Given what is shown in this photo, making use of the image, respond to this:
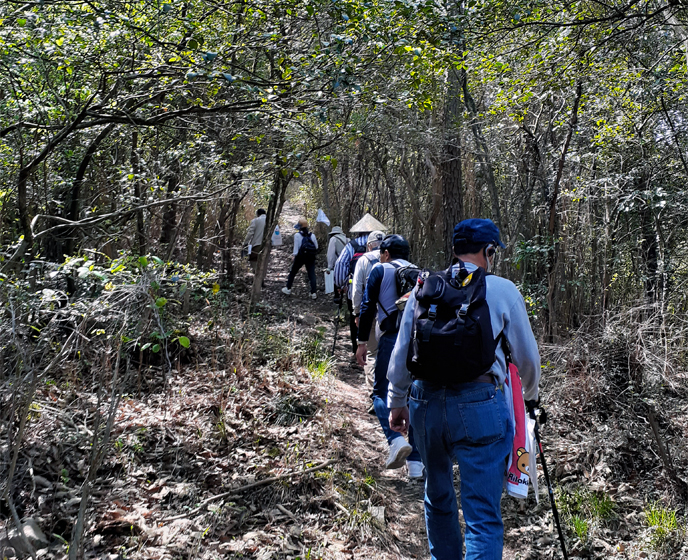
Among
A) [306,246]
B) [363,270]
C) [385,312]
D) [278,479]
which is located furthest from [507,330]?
[306,246]

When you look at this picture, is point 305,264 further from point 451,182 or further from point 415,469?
point 415,469

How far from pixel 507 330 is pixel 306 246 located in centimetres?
963

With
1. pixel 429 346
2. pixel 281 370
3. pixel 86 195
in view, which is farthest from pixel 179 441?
pixel 86 195

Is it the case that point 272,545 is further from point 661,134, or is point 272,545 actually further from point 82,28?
point 661,134

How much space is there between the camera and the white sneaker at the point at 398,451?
3986mm

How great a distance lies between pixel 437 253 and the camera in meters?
10.6

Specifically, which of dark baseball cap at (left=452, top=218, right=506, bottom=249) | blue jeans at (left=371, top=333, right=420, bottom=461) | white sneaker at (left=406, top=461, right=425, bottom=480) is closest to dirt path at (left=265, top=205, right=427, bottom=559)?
white sneaker at (left=406, top=461, right=425, bottom=480)

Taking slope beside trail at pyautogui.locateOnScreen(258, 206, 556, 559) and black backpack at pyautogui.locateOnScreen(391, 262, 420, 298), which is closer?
slope beside trail at pyautogui.locateOnScreen(258, 206, 556, 559)

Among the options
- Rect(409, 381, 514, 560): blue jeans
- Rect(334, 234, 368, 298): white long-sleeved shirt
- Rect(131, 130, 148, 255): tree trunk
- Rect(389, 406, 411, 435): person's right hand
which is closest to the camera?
Rect(409, 381, 514, 560): blue jeans

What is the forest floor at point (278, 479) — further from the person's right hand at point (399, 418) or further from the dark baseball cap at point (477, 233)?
the dark baseball cap at point (477, 233)

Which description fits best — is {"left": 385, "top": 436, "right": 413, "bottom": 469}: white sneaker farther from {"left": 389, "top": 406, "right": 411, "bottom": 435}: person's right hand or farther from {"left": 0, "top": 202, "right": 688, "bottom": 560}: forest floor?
{"left": 389, "top": 406, "right": 411, "bottom": 435}: person's right hand

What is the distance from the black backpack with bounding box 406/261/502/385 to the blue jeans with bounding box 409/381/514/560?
0.39ft

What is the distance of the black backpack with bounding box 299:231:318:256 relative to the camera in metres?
Result: 12.1

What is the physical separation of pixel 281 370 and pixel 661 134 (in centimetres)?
508
